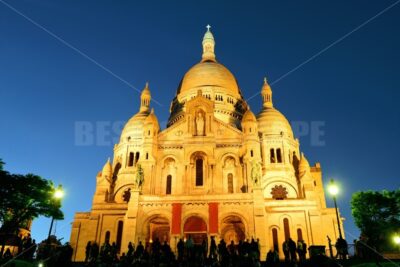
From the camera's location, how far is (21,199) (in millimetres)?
36000

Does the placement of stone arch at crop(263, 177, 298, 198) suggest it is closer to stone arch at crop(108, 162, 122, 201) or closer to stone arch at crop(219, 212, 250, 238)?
stone arch at crop(219, 212, 250, 238)

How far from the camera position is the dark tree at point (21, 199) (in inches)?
1375

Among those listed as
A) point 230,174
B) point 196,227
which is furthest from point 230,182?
point 196,227

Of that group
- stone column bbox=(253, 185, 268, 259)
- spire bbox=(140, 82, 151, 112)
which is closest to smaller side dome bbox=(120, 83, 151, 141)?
spire bbox=(140, 82, 151, 112)

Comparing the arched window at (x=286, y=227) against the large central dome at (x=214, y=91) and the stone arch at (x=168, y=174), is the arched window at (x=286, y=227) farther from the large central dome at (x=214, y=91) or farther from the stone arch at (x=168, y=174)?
the large central dome at (x=214, y=91)

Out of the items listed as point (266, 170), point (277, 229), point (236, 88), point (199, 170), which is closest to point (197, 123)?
point (199, 170)

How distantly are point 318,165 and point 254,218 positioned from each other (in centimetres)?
2324

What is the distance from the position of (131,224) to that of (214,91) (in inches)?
1096

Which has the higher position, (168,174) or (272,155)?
(272,155)

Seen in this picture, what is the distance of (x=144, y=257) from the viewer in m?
23.0

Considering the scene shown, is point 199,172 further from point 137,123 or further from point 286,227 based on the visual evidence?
point 137,123

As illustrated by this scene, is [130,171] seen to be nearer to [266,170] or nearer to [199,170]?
[199,170]

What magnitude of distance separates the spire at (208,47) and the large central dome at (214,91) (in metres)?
6.21

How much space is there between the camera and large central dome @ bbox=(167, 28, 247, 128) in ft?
180
